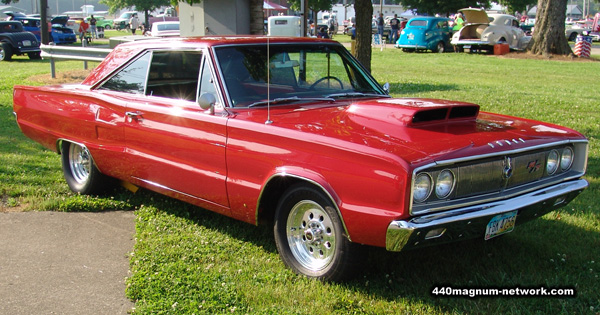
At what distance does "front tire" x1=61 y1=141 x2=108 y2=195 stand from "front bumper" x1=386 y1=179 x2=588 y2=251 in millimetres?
3487

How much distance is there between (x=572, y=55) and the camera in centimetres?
2583

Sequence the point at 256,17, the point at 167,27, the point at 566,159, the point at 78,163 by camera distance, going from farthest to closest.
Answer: the point at 167,27
the point at 256,17
the point at 78,163
the point at 566,159

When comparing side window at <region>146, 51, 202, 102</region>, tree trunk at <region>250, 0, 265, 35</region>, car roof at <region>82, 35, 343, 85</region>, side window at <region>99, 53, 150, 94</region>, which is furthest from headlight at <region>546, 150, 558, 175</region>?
tree trunk at <region>250, 0, 265, 35</region>

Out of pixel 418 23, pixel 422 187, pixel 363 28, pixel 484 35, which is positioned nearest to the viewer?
pixel 422 187

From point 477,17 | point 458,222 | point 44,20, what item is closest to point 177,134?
point 458,222

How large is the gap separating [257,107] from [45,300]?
1956mm

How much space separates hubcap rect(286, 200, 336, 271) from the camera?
398 centimetres

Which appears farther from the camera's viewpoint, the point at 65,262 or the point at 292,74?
the point at 292,74

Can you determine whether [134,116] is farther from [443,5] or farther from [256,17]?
[443,5]

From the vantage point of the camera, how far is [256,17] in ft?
42.7

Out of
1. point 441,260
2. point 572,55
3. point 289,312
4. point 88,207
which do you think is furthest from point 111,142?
point 572,55

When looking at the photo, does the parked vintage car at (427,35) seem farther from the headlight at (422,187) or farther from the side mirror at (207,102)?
the headlight at (422,187)

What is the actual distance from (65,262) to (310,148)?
2.09 metres

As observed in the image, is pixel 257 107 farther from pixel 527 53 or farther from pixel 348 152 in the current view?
pixel 527 53
